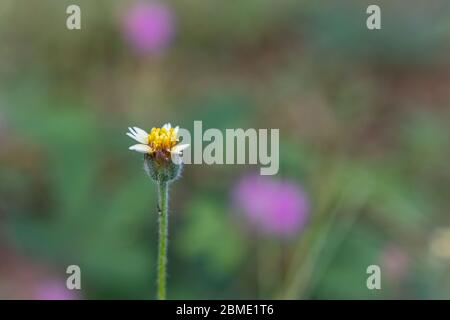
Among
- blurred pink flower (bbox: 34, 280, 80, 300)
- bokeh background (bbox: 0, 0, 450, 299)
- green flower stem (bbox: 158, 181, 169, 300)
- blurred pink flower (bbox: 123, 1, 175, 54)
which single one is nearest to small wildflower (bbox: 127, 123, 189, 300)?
green flower stem (bbox: 158, 181, 169, 300)

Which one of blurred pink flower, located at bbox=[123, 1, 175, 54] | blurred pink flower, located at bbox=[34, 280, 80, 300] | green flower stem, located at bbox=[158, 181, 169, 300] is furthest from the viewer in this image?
blurred pink flower, located at bbox=[123, 1, 175, 54]

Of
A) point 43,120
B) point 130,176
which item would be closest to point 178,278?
point 130,176

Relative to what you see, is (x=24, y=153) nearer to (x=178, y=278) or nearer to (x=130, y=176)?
(x=130, y=176)

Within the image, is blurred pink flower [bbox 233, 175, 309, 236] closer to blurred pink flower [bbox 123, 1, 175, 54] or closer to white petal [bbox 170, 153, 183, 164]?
blurred pink flower [bbox 123, 1, 175, 54]

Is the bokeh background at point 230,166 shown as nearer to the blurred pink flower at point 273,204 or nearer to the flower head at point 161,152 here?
the blurred pink flower at point 273,204

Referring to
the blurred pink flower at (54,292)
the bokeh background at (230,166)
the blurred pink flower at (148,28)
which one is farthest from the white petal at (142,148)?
the blurred pink flower at (148,28)

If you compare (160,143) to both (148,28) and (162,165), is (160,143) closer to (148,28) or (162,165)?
(162,165)

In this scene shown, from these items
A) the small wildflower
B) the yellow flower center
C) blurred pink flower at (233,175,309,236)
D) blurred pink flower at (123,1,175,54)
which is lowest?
blurred pink flower at (233,175,309,236)
